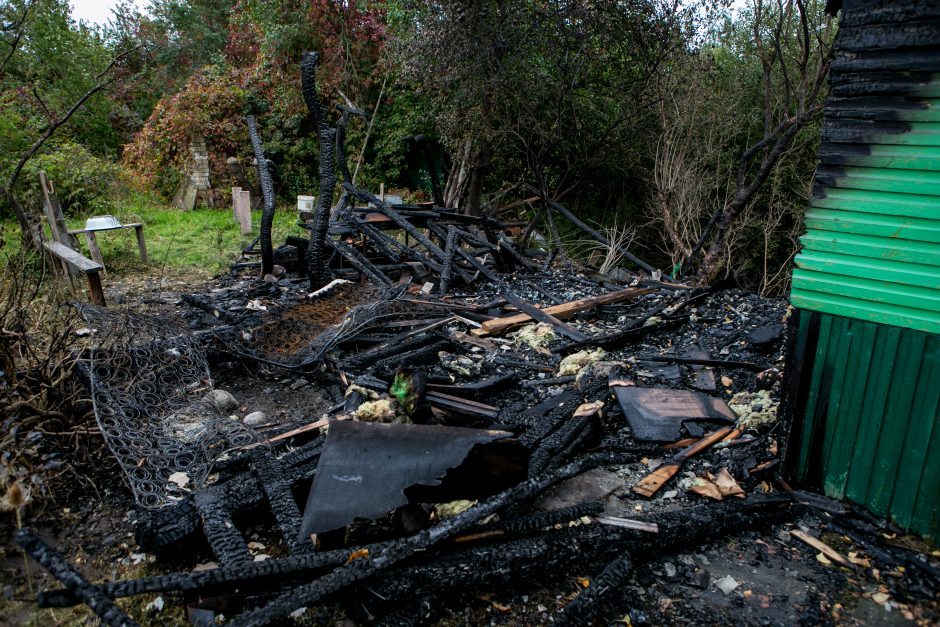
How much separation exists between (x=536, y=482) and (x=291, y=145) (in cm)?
1479

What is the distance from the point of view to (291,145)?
1580 cm

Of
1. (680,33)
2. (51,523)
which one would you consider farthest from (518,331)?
(680,33)

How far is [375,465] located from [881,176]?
3.25 m

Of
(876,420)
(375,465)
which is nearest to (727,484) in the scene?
(876,420)

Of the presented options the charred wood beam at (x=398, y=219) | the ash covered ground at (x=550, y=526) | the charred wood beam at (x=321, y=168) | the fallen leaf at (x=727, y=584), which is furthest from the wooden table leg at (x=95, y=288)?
the fallen leaf at (x=727, y=584)

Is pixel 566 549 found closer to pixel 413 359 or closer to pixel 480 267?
pixel 413 359

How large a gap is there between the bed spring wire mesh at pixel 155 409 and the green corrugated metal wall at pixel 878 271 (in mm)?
3909

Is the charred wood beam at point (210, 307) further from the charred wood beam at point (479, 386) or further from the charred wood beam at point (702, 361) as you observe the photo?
the charred wood beam at point (702, 361)

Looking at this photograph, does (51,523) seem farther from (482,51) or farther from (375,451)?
(482,51)

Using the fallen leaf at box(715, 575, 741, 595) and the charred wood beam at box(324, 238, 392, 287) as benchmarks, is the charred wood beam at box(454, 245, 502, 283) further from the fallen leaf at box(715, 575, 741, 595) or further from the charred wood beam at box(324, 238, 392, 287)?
the fallen leaf at box(715, 575, 741, 595)

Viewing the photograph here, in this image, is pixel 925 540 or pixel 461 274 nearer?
pixel 925 540

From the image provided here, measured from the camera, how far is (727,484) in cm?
372

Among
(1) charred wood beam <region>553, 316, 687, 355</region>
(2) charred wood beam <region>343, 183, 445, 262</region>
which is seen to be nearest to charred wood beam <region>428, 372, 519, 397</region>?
(1) charred wood beam <region>553, 316, 687, 355</region>

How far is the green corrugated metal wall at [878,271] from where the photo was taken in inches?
115
